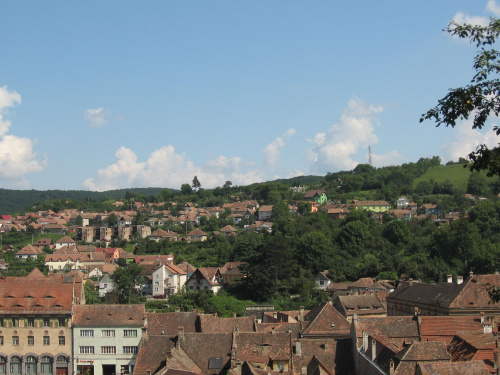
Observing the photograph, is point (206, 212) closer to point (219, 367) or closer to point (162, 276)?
point (162, 276)

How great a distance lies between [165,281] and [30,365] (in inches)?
1547

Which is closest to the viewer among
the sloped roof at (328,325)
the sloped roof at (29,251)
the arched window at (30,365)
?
the sloped roof at (328,325)

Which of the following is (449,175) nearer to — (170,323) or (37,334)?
(170,323)

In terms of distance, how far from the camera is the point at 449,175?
556ft

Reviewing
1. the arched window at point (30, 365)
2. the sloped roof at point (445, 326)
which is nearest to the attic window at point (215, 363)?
the sloped roof at point (445, 326)

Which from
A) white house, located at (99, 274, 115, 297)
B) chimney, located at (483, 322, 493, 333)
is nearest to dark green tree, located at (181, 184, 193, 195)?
white house, located at (99, 274, 115, 297)

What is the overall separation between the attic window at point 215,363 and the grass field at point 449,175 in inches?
4798

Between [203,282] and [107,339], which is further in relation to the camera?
[203,282]

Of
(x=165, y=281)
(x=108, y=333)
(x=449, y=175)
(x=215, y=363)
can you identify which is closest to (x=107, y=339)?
(x=108, y=333)

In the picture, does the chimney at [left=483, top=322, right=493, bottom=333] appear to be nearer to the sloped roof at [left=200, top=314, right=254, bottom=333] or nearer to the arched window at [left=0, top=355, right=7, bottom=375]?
the sloped roof at [left=200, top=314, right=254, bottom=333]

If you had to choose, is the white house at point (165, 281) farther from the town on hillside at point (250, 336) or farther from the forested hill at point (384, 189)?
the forested hill at point (384, 189)

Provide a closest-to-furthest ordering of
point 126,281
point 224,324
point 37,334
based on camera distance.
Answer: point 224,324 < point 37,334 < point 126,281

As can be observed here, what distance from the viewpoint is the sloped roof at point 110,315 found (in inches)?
1971

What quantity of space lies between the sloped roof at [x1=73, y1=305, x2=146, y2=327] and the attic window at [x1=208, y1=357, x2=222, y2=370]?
32.4 feet
